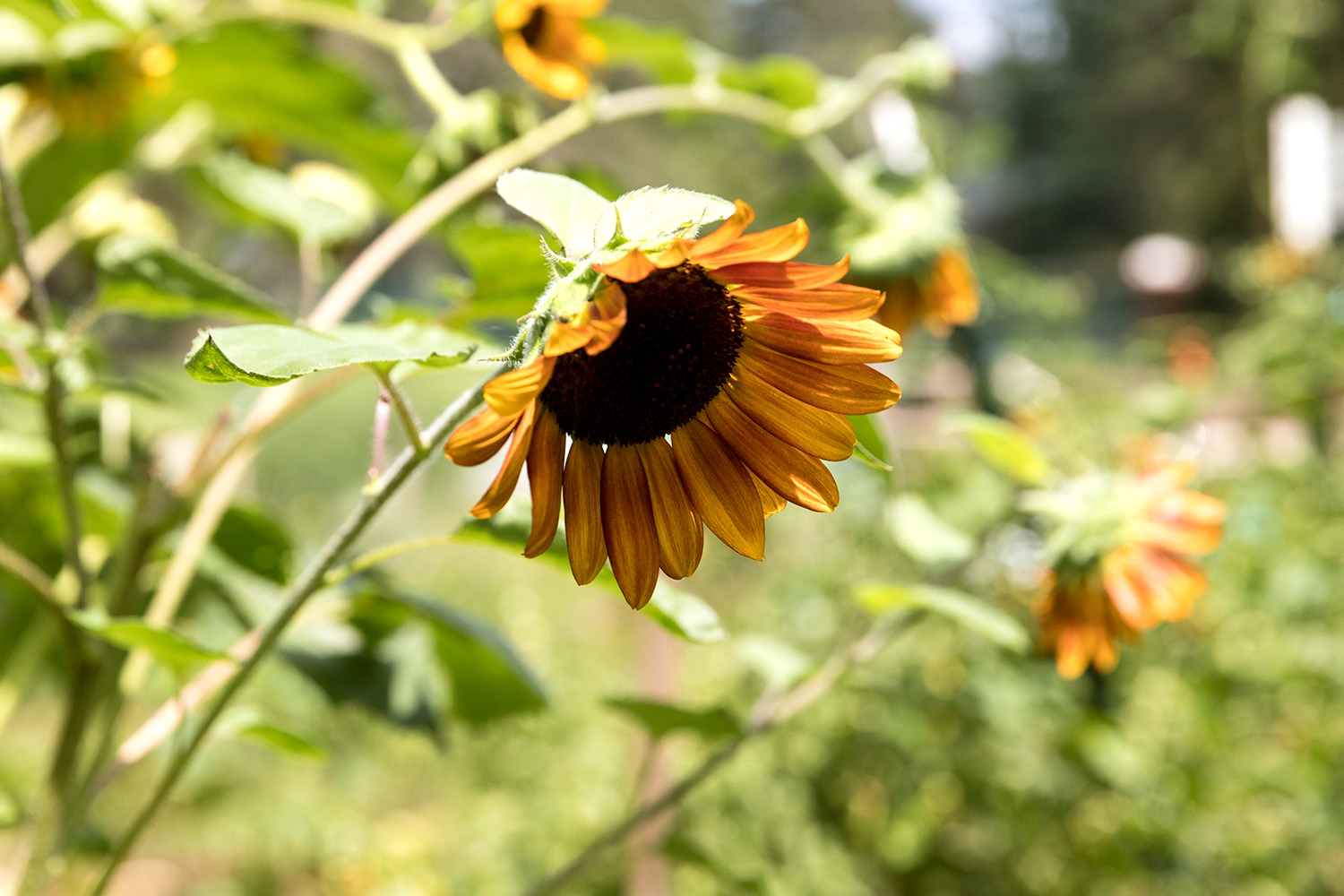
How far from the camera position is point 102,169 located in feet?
2.45

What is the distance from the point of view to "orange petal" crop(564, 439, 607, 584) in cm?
25

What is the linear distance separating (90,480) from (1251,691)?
1156mm

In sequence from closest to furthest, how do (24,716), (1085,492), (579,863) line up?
1. (579,863)
2. (1085,492)
3. (24,716)

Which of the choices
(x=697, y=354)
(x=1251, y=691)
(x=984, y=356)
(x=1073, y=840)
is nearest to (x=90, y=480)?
(x=697, y=354)

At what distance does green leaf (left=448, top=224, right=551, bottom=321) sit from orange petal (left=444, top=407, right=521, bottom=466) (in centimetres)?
15

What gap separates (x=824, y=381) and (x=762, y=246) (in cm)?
5

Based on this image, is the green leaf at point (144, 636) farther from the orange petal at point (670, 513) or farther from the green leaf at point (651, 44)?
the green leaf at point (651, 44)

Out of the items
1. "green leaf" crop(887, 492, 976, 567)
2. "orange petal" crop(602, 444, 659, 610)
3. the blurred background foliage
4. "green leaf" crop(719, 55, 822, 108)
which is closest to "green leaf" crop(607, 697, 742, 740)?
the blurred background foliage

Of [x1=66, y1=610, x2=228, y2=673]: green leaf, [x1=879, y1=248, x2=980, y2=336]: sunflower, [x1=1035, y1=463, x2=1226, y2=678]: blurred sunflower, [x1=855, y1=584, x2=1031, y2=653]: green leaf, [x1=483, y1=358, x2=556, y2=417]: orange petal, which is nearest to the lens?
[x1=483, y1=358, x2=556, y2=417]: orange petal

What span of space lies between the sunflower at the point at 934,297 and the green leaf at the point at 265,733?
443mm

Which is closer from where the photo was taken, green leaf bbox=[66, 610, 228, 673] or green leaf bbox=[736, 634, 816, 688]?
green leaf bbox=[66, 610, 228, 673]

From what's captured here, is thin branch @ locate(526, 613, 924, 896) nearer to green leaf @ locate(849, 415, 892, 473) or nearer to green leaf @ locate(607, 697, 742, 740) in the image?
green leaf @ locate(607, 697, 742, 740)

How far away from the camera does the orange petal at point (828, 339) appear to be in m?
0.25

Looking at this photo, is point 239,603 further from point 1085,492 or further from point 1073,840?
point 1073,840
